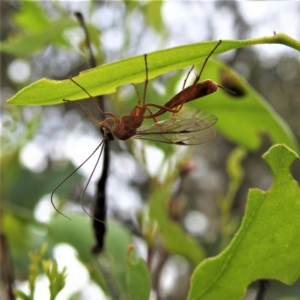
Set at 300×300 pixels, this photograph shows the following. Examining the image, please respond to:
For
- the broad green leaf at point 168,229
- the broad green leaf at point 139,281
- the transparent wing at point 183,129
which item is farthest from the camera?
the broad green leaf at point 168,229

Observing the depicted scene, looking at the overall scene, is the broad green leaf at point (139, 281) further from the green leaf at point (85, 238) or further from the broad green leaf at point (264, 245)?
the green leaf at point (85, 238)

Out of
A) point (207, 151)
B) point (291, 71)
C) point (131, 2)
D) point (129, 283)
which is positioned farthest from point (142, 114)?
point (291, 71)

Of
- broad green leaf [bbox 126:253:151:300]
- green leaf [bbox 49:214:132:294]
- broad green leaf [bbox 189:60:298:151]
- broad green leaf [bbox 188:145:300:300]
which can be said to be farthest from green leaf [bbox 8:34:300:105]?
green leaf [bbox 49:214:132:294]

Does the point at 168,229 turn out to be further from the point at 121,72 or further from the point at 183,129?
the point at 121,72

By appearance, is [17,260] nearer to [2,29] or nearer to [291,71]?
[2,29]

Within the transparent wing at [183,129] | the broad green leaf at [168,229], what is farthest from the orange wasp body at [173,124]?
the broad green leaf at [168,229]

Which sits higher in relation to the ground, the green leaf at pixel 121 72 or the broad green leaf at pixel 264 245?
the green leaf at pixel 121 72

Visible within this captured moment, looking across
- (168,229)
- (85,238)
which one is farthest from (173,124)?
(85,238)
